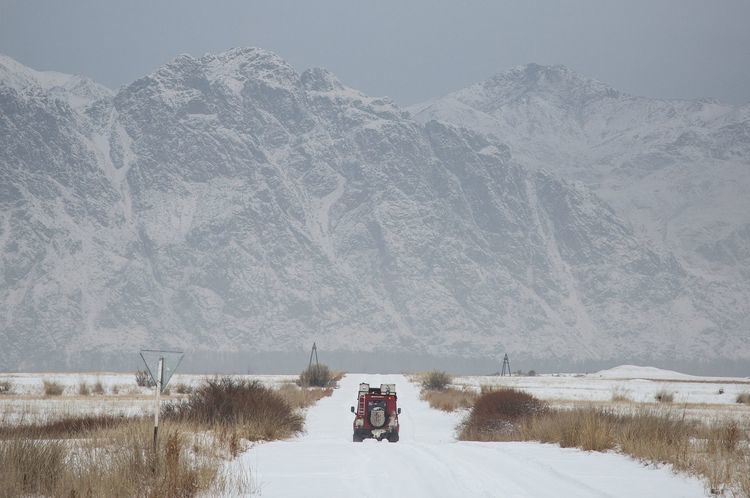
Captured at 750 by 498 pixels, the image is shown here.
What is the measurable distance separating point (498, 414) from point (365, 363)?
14002 centimetres

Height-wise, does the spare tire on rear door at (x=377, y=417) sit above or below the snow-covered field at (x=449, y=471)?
above

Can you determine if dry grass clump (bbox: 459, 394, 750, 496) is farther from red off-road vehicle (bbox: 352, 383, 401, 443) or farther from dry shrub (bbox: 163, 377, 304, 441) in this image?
dry shrub (bbox: 163, 377, 304, 441)

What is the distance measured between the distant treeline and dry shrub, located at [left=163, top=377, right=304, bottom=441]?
120 meters

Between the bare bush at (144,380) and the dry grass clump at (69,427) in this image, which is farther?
the bare bush at (144,380)

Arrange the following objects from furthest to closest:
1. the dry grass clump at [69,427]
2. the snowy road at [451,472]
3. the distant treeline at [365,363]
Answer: the distant treeline at [365,363], the dry grass clump at [69,427], the snowy road at [451,472]

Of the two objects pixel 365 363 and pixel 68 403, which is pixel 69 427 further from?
pixel 365 363

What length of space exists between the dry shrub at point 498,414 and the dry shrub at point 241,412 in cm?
453

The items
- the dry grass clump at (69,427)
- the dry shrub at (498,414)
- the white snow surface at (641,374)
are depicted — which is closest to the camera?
the dry grass clump at (69,427)

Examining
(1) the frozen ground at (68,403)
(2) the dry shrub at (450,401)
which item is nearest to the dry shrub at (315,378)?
(1) the frozen ground at (68,403)

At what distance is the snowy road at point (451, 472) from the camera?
10.3m

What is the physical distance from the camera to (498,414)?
22.6 meters

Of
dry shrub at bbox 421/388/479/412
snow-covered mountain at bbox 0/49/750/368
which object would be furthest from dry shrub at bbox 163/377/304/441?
snow-covered mountain at bbox 0/49/750/368

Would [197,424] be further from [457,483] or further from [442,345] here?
[442,345]

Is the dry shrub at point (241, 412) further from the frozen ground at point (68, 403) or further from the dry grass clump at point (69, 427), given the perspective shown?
the dry grass clump at point (69, 427)
